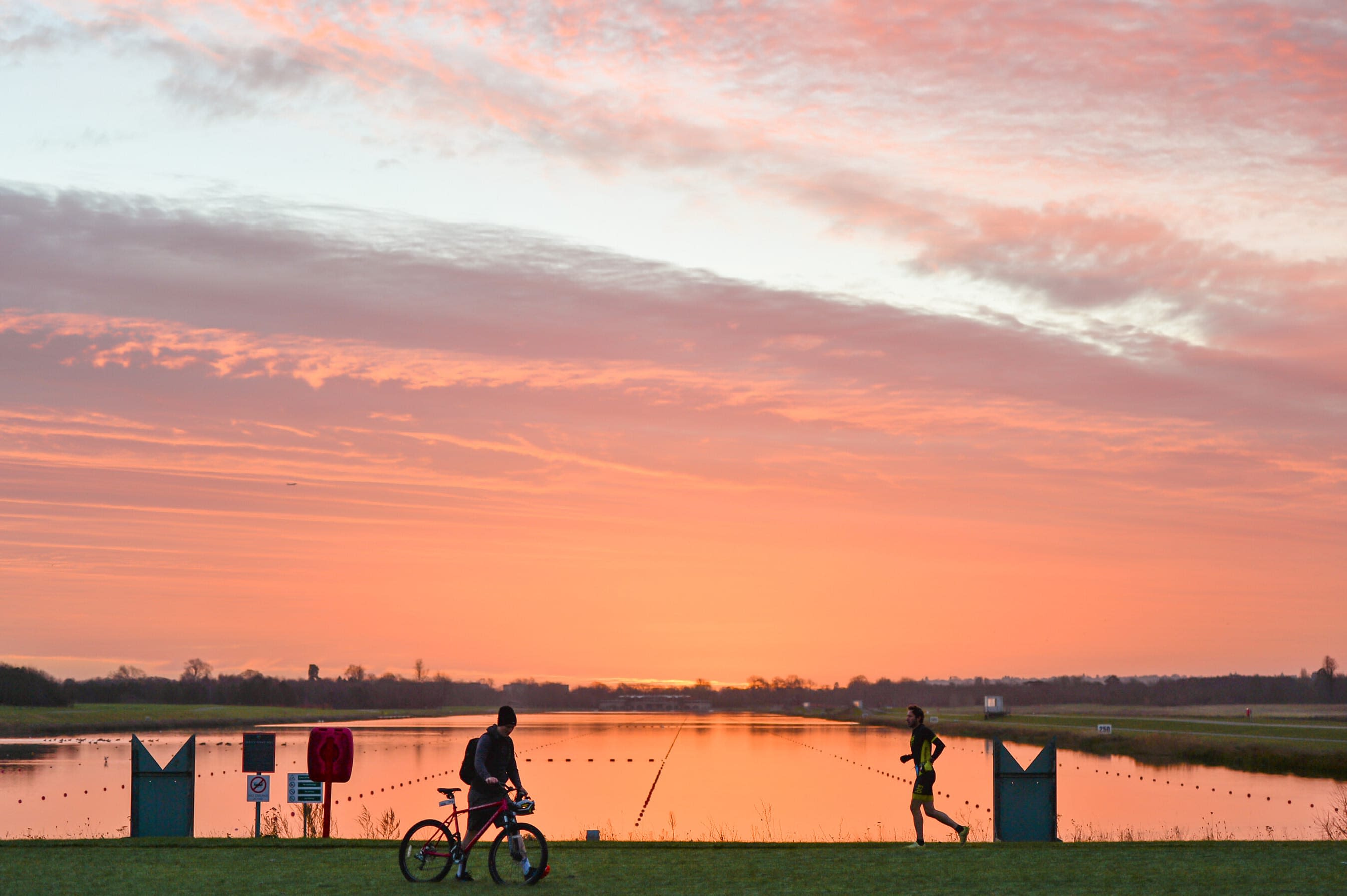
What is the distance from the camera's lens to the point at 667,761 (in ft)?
262

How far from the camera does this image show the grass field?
50.8ft

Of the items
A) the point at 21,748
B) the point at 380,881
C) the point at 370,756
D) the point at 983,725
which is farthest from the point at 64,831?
the point at 983,725

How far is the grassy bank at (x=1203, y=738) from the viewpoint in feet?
219

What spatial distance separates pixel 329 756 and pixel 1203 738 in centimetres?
7539

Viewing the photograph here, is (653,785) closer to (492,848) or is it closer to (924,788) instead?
(924,788)

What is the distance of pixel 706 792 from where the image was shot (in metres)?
56.2

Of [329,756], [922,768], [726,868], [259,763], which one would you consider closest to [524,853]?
[726,868]

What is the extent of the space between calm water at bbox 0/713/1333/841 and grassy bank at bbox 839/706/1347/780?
7.63 ft

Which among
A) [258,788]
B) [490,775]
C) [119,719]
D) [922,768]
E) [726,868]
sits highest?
[490,775]

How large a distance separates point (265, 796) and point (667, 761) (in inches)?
2343

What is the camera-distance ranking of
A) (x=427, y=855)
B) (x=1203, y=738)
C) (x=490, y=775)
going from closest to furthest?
(x=490, y=775) → (x=427, y=855) → (x=1203, y=738)

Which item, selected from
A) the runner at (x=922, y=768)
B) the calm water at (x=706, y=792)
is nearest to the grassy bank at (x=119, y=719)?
the calm water at (x=706, y=792)

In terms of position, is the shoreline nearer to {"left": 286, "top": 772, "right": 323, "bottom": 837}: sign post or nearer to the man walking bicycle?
{"left": 286, "top": 772, "right": 323, "bottom": 837}: sign post

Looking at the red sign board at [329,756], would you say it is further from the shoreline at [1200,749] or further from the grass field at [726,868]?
the shoreline at [1200,749]
